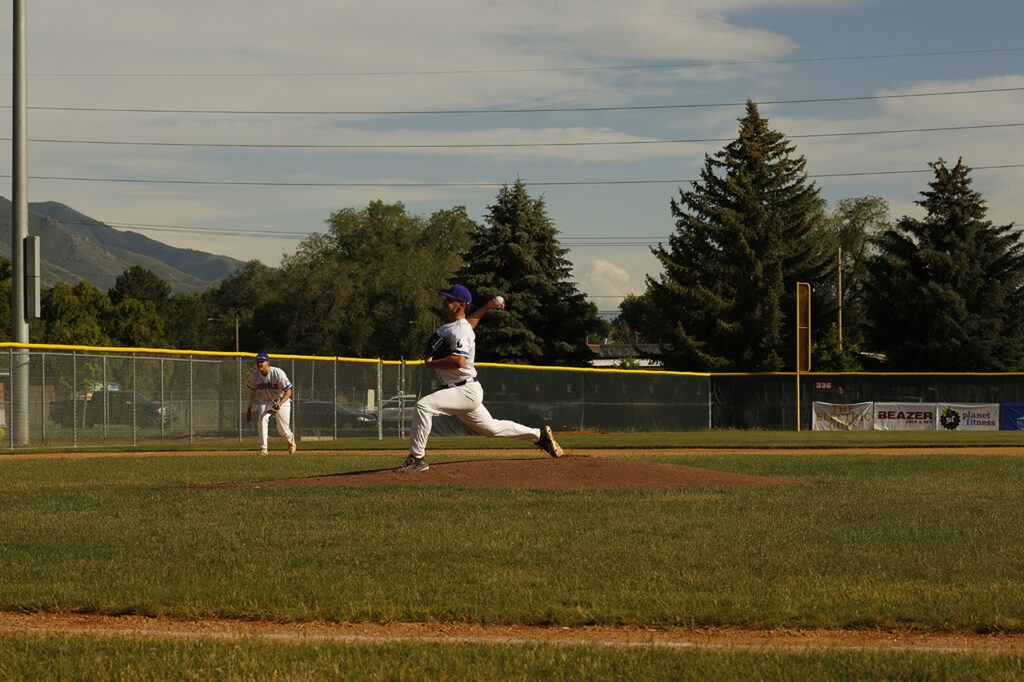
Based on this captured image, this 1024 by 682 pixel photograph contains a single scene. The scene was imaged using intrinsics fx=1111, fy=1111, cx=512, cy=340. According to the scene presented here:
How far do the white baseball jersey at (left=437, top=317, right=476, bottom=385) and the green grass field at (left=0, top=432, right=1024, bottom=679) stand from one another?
4.24 feet

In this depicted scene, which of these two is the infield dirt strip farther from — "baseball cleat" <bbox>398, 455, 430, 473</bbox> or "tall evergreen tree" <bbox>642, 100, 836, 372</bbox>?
"tall evergreen tree" <bbox>642, 100, 836, 372</bbox>

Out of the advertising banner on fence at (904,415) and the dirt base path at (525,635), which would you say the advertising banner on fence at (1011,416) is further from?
the dirt base path at (525,635)

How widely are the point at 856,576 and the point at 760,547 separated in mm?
1114

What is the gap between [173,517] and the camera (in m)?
9.29

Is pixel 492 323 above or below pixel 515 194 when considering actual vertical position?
below

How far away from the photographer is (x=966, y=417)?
129 feet

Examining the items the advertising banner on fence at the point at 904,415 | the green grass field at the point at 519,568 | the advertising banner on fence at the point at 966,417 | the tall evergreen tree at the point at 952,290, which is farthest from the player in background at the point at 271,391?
the tall evergreen tree at the point at 952,290

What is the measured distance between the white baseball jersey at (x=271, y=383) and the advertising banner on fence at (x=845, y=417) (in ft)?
84.6

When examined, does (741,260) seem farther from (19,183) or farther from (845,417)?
(19,183)

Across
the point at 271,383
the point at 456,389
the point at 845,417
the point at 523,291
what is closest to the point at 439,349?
the point at 456,389

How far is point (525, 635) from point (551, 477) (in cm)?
620

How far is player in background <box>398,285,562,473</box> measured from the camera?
11.3 meters

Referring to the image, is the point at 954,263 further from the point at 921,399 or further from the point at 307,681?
the point at 307,681

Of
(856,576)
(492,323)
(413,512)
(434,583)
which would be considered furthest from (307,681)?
(492,323)
